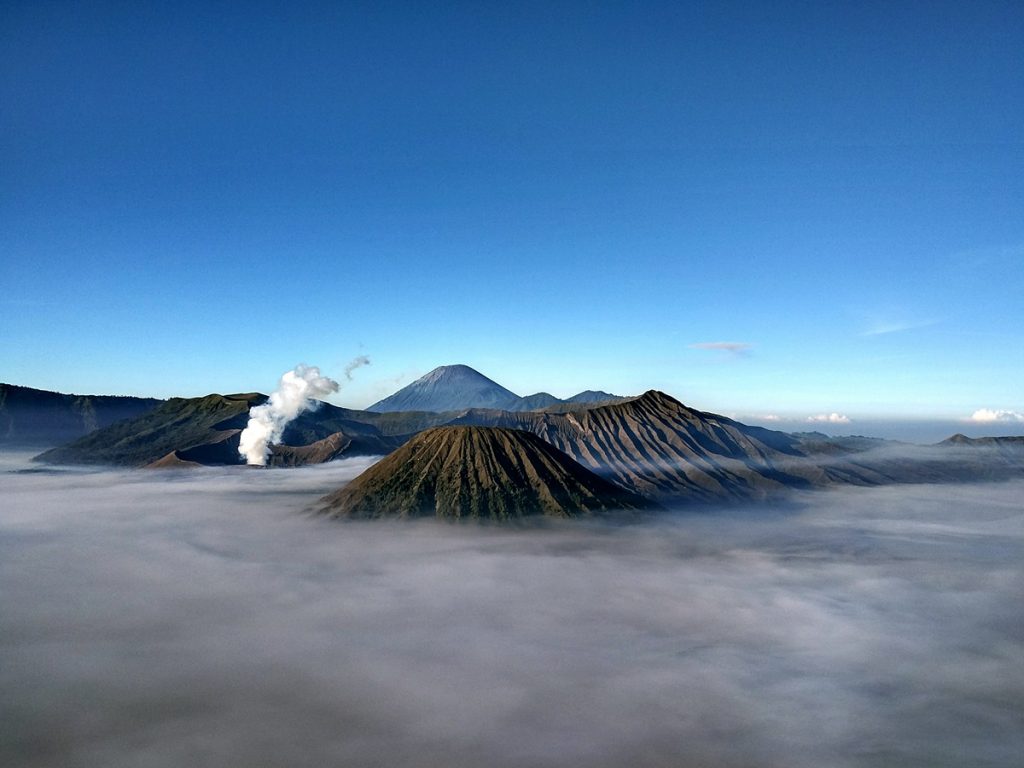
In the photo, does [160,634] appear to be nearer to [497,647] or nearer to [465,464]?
[497,647]

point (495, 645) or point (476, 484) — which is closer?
point (495, 645)

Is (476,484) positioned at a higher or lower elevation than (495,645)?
higher

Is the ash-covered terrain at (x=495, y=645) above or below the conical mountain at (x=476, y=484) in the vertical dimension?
below

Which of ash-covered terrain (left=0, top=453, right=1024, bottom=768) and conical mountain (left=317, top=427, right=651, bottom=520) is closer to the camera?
ash-covered terrain (left=0, top=453, right=1024, bottom=768)

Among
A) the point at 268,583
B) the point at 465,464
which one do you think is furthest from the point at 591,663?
the point at 465,464

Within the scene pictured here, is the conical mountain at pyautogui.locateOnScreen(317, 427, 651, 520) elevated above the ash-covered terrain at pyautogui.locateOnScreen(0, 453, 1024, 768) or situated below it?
above

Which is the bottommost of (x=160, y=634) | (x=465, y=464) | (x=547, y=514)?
(x=160, y=634)

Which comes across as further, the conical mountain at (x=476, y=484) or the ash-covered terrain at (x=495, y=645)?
the conical mountain at (x=476, y=484)

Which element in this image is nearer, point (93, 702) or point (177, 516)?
point (93, 702)
